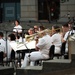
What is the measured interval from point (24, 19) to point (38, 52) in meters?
24.8

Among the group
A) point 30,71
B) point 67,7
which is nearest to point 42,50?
point 30,71

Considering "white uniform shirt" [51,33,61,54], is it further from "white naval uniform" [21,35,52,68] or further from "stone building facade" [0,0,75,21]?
"stone building facade" [0,0,75,21]

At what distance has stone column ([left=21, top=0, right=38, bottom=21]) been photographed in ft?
119

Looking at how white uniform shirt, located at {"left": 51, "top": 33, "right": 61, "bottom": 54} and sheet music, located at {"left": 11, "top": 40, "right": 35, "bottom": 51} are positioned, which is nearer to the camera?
sheet music, located at {"left": 11, "top": 40, "right": 35, "bottom": 51}

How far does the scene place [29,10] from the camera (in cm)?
3619

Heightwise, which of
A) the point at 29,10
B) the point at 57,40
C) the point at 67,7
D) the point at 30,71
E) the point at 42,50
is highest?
the point at 67,7

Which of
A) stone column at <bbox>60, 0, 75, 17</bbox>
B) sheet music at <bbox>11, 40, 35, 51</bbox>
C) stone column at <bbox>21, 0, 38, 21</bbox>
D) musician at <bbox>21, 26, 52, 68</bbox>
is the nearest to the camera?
musician at <bbox>21, 26, 52, 68</bbox>

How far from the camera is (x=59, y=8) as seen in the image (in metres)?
37.1

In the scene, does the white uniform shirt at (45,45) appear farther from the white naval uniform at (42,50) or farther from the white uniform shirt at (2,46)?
the white uniform shirt at (2,46)

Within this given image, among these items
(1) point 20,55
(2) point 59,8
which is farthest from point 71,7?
(1) point 20,55

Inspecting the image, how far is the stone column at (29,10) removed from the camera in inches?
1422

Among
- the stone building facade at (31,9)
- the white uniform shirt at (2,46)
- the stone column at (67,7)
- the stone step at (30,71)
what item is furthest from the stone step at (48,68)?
the stone column at (67,7)

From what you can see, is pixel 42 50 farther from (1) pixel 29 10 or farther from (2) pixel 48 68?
(1) pixel 29 10

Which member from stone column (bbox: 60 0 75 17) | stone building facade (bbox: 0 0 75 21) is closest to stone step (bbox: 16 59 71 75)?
stone building facade (bbox: 0 0 75 21)
